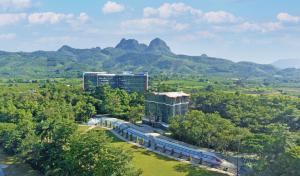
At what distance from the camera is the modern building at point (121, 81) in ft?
313

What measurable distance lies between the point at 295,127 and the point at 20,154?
130ft

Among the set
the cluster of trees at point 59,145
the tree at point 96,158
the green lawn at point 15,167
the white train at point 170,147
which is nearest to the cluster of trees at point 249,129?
the white train at point 170,147

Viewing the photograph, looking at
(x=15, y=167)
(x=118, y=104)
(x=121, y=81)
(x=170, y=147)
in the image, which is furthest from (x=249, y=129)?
(x=121, y=81)

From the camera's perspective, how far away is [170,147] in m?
49.4

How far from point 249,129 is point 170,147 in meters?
12.6

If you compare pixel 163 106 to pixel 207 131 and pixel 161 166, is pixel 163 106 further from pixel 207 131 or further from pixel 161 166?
pixel 161 166

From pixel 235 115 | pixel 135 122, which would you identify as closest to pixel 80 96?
pixel 135 122

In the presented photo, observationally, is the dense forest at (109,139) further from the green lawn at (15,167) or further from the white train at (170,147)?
the white train at (170,147)

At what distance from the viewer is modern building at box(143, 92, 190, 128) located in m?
62.6

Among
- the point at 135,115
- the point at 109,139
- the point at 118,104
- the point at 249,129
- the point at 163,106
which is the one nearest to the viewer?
the point at 109,139

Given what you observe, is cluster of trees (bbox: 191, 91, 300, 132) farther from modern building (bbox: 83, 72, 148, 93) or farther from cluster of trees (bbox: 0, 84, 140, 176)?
cluster of trees (bbox: 0, 84, 140, 176)

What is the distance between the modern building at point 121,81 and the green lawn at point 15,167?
5118cm

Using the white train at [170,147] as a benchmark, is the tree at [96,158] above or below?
above

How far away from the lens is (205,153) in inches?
1799
